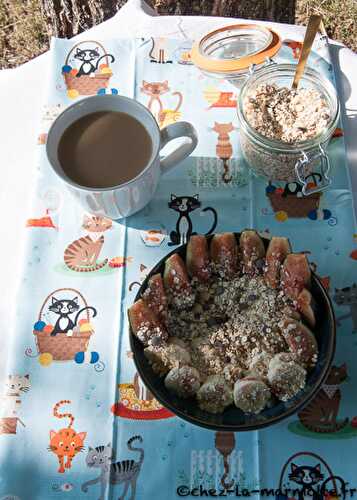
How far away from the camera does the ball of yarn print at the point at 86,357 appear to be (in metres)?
0.88

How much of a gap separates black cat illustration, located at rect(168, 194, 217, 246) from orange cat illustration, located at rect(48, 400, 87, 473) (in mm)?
313

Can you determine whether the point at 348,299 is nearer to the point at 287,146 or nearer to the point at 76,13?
the point at 287,146

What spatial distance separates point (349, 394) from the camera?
841 mm

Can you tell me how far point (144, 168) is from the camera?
2.83 ft

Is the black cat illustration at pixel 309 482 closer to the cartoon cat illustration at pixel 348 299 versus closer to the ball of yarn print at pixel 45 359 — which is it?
the cartoon cat illustration at pixel 348 299

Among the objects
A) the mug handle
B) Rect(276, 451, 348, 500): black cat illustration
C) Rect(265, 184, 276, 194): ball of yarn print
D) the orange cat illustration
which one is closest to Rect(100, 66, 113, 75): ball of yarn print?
the mug handle

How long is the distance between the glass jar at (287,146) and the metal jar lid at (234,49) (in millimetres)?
45

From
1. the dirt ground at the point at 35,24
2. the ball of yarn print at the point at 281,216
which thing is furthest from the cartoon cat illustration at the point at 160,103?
the dirt ground at the point at 35,24

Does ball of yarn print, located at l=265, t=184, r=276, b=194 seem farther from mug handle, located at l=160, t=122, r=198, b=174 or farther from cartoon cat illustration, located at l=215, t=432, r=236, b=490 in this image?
cartoon cat illustration, located at l=215, t=432, r=236, b=490

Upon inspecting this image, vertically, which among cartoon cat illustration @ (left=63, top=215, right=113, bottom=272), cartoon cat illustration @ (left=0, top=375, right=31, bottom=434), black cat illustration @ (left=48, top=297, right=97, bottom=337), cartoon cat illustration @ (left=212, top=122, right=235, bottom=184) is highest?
cartoon cat illustration @ (left=212, top=122, right=235, bottom=184)

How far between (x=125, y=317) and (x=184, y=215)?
7.5 inches

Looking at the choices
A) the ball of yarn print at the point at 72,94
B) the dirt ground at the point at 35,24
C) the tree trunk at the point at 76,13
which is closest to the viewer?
the ball of yarn print at the point at 72,94

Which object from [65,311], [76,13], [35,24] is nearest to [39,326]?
[65,311]

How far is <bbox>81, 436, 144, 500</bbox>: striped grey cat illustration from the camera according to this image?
806 millimetres
